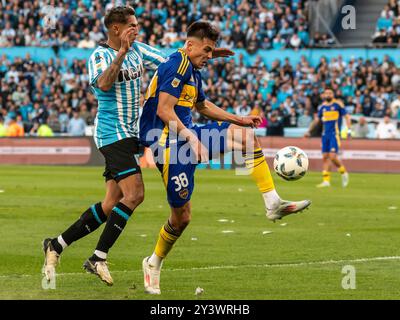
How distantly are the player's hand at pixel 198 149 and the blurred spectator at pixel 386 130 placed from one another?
2293 cm

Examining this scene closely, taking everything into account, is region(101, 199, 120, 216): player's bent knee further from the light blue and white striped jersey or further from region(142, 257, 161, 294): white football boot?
region(142, 257, 161, 294): white football boot

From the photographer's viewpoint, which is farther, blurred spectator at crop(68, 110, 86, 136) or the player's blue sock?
blurred spectator at crop(68, 110, 86, 136)

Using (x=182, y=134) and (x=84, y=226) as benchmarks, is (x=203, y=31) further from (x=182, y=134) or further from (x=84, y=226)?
(x=84, y=226)

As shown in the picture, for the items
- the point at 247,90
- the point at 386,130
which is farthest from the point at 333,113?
the point at 247,90

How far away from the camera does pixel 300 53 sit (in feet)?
116

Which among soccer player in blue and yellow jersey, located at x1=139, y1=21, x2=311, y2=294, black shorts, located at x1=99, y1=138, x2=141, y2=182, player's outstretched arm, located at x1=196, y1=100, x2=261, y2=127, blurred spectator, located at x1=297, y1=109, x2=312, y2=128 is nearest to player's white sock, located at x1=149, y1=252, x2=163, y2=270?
soccer player in blue and yellow jersey, located at x1=139, y1=21, x2=311, y2=294

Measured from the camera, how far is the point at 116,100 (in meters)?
9.19

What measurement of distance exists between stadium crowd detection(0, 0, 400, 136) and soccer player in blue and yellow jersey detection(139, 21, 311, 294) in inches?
941

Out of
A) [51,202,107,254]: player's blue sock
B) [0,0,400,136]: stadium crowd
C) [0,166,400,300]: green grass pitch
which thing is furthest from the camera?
[0,0,400,136]: stadium crowd

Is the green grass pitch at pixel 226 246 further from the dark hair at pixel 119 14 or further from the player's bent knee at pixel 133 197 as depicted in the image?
the dark hair at pixel 119 14

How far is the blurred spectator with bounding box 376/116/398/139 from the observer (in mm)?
30797

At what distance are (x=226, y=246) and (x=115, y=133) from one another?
3.66 m
